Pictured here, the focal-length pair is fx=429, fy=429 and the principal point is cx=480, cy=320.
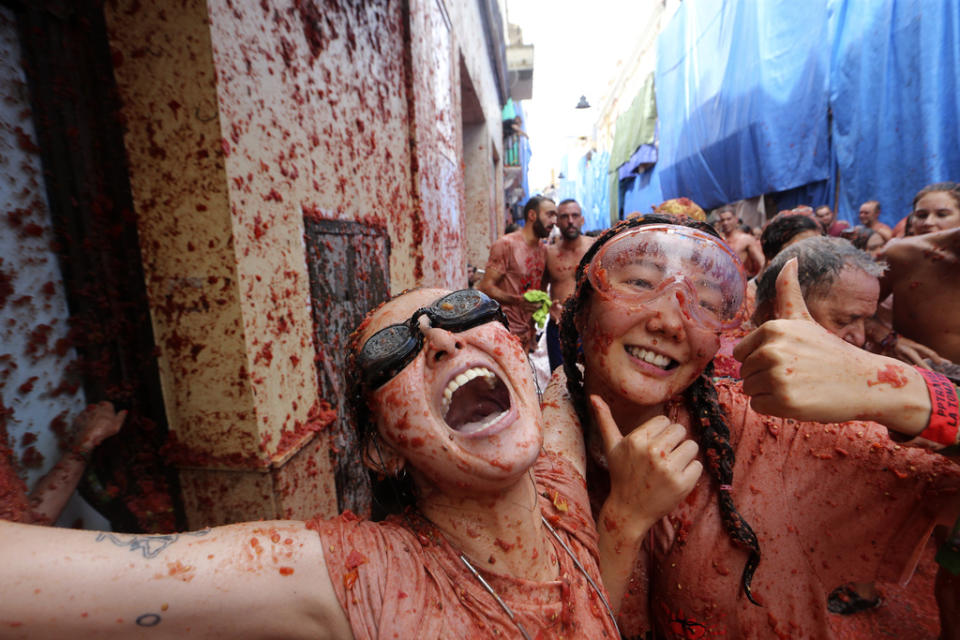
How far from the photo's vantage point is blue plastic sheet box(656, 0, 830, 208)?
733cm

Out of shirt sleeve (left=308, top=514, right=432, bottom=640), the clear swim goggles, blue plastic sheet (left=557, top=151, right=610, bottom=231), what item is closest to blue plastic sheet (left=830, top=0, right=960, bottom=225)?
the clear swim goggles

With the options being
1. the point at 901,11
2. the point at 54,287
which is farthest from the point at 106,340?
the point at 901,11

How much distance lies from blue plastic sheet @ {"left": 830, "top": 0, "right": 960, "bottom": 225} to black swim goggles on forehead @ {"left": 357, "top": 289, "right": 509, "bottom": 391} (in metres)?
7.12

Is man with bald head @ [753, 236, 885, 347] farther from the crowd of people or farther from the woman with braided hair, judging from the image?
the woman with braided hair

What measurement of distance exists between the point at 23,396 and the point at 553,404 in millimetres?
Result: 1911

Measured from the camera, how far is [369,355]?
3.71 feet

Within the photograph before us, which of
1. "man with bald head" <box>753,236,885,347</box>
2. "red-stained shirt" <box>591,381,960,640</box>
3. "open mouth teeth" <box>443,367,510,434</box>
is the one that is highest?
"man with bald head" <box>753,236,885,347</box>

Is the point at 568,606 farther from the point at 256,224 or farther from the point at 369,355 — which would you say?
the point at 256,224

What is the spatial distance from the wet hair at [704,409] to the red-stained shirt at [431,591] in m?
0.62

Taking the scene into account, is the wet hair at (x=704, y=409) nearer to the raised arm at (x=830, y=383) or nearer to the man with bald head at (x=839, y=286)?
the raised arm at (x=830, y=383)

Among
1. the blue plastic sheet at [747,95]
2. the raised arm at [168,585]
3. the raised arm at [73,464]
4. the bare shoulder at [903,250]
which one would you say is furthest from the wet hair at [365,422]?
the blue plastic sheet at [747,95]

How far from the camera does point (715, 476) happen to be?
162cm

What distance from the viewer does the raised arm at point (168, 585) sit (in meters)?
0.79

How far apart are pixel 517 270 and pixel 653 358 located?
398cm
